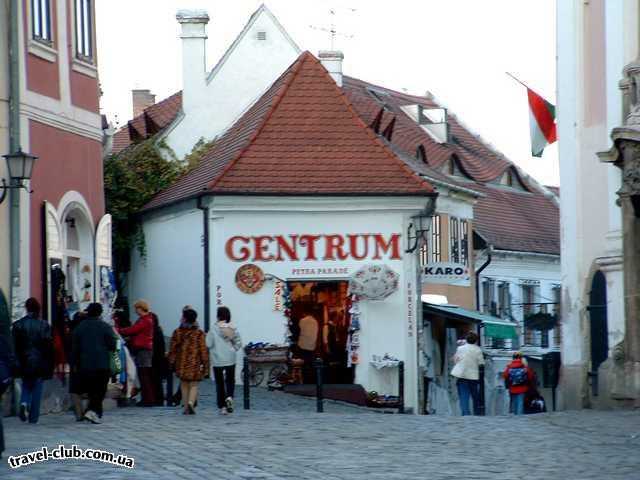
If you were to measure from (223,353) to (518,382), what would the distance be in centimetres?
860

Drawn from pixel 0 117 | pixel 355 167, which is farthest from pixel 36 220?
pixel 355 167

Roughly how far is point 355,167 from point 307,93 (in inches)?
111

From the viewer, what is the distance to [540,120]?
33.3 m

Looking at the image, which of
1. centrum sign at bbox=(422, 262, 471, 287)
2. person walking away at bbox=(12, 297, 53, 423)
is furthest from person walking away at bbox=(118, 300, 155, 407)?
centrum sign at bbox=(422, 262, 471, 287)

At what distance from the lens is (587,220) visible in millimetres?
27875

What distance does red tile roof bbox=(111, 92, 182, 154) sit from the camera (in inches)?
1939

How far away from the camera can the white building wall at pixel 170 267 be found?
37906mm

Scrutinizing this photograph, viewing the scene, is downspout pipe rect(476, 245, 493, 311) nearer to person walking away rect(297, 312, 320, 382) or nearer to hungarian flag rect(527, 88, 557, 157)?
person walking away rect(297, 312, 320, 382)

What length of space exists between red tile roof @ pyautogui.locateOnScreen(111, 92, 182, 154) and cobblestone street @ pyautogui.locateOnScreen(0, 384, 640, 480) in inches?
979

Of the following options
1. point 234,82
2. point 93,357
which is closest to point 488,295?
point 234,82

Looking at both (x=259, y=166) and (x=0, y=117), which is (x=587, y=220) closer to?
(x=0, y=117)

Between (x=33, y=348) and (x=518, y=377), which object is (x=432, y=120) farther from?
(x=33, y=348)

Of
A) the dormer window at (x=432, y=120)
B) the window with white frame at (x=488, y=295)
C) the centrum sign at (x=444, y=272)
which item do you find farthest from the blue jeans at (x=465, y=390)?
the dormer window at (x=432, y=120)

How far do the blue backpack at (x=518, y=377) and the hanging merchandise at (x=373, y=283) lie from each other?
5.08m
